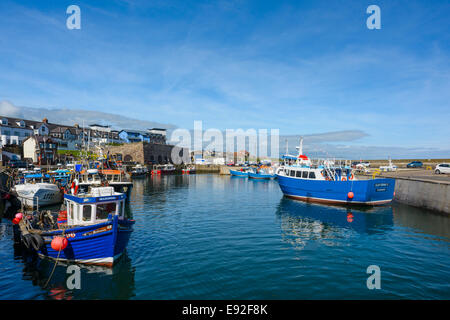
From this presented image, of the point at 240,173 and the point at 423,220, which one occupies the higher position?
the point at 240,173

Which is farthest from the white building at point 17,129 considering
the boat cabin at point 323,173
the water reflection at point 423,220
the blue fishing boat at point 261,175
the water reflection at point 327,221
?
the water reflection at point 423,220

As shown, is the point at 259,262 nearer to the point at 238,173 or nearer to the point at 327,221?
the point at 327,221

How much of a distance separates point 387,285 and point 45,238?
1767 cm

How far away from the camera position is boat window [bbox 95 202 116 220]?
13.7 meters

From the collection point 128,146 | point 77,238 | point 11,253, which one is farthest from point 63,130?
point 77,238

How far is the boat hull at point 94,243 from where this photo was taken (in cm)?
1216

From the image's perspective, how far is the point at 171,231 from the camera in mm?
19594

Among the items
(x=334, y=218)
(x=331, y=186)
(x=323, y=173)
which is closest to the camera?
(x=334, y=218)

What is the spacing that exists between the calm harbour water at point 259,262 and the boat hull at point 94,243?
1.99 ft

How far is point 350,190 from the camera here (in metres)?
29.6

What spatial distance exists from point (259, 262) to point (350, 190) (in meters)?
20.9

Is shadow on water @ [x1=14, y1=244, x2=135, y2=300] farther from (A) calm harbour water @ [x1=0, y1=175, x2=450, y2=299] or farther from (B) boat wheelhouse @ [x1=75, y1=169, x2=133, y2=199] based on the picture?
(B) boat wheelhouse @ [x1=75, y1=169, x2=133, y2=199]

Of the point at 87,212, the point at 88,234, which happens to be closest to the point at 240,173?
the point at 87,212
